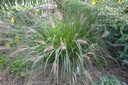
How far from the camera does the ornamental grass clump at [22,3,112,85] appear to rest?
305 centimetres

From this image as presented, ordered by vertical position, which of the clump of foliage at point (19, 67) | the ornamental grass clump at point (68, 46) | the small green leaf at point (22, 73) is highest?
the ornamental grass clump at point (68, 46)

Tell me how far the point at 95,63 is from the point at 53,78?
630mm

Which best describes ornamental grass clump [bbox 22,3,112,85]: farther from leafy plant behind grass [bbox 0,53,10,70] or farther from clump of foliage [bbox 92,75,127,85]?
leafy plant behind grass [bbox 0,53,10,70]

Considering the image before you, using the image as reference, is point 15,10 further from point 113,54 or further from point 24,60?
point 113,54

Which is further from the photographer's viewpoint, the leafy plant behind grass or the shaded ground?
the leafy plant behind grass

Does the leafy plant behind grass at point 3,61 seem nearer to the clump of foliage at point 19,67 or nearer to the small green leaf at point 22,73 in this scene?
the clump of foliage at point 19,67

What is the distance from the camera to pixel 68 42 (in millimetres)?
3225

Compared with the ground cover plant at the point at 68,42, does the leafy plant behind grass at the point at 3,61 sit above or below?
below

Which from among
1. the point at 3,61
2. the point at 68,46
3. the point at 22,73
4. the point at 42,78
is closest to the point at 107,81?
the point at 68,46

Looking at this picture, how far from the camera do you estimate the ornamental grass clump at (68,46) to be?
305cm

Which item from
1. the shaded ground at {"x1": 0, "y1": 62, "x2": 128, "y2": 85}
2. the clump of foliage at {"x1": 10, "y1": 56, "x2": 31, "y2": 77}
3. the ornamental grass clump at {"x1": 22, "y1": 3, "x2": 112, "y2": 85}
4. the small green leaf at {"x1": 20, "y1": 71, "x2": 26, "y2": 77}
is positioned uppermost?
the ornamental grass clump at {"x1": 22, "y1": 3, "x2": 112, "y2": 85}

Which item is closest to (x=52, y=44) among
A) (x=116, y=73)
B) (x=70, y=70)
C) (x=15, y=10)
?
(x=70, y=70)

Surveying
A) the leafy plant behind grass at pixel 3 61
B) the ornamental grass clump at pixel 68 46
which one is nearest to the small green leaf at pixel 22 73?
the ornamental grass clump at pixel 68 46

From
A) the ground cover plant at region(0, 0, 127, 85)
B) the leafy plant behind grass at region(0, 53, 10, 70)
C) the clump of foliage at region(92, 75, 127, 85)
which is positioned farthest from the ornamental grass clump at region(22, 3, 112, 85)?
the leafy plant behind grass at region(0, 53, 10, 70)
